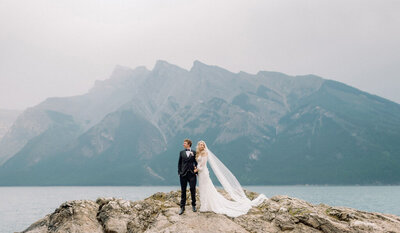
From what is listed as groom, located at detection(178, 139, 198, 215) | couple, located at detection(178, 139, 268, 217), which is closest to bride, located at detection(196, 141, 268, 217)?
couple, located at detection(178, 139, 268, 217)

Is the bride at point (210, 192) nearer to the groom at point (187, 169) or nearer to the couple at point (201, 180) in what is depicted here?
the couple at point (201, 180)

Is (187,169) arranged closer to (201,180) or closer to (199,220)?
(201,180)

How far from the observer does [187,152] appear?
16859 millimetres

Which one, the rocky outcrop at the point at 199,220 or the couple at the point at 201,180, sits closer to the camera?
Answer: the rocky outcrop at the point at 199,220

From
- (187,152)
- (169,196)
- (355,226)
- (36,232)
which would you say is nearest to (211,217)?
(187,152)

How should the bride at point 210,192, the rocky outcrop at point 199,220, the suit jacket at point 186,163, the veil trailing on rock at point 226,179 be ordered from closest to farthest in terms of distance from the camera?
the rocky outcrop at point 199,220
the suit jacket at point 186,163
the bride at point 210,192
the veil trailing on rock at point 226,179

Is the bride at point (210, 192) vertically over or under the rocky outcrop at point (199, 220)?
over

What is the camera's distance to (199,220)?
16.1 metres

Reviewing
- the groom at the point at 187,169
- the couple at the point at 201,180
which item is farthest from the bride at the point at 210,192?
the groom at the point at 187,169

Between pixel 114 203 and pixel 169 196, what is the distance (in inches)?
158

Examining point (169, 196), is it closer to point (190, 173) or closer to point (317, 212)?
point (190, 173)

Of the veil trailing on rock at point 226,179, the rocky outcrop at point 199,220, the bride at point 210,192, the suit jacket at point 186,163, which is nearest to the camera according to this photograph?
the rocky outcrop at point 199,220

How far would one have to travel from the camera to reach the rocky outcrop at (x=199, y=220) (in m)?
16.1

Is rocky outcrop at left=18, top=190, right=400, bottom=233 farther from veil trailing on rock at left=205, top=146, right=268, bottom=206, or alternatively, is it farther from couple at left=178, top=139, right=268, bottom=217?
veil trailing on rock at left=205, top=146, right=268, bottom=206
